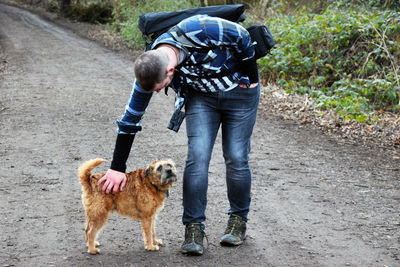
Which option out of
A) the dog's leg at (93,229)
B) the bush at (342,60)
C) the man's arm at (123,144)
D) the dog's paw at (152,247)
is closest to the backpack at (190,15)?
the man's arm at (123,144)

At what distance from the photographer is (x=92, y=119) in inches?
378

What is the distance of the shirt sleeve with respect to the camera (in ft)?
12.1

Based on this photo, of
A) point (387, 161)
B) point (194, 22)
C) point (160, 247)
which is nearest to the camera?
point (194, 22)

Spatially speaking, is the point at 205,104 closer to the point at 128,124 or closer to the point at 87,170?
the point at 128,124

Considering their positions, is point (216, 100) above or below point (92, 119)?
above

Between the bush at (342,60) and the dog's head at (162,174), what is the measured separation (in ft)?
23.9

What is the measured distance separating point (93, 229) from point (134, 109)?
105 cm

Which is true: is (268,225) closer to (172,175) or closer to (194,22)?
(172,175)

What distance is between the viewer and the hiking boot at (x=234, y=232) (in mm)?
4293

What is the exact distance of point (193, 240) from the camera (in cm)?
410

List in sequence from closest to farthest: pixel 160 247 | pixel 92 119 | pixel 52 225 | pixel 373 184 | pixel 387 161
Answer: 1. pixel 160 247
2. pixel 52 225
3. pixel 373 184
4. pixel 387 161
5. pixel 92 119

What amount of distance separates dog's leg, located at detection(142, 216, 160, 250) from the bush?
286 inches


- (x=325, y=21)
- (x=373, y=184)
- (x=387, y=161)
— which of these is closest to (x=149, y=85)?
(x=373, y=184)

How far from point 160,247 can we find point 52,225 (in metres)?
1.16
